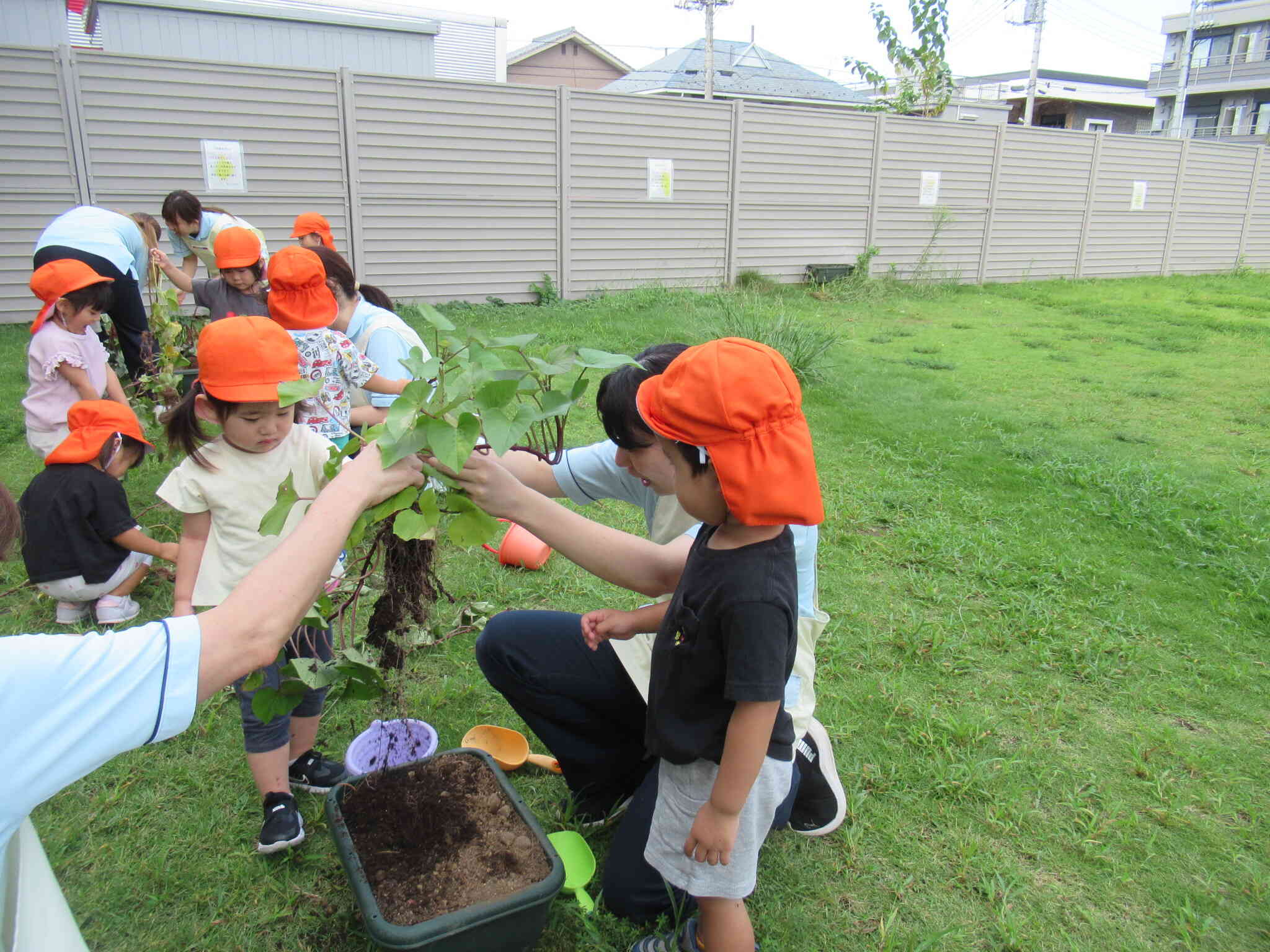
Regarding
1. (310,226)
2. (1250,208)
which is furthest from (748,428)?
(1250,208)

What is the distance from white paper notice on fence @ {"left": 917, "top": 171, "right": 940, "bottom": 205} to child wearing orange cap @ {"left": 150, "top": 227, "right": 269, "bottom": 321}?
10121 mm

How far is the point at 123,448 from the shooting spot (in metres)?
3.49

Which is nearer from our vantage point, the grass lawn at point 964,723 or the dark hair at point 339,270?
the grass lawn at point 964,723

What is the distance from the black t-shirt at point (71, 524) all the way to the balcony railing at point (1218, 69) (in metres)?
49.1

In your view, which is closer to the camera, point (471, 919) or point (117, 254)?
point (471, 919)

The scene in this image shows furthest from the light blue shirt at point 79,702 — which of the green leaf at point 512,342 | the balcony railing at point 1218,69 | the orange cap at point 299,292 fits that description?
the balcony railing at point 1218,69

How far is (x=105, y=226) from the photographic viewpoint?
15.1 ft

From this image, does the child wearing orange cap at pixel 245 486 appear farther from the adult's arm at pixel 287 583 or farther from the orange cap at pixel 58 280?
the orange cap at pixel 58 280

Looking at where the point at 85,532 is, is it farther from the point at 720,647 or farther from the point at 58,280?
the point at 720,647

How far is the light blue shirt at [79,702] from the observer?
0.91 metres

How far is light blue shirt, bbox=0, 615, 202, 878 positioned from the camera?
0.91 meters

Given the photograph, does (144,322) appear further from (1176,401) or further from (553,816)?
(1176,401)

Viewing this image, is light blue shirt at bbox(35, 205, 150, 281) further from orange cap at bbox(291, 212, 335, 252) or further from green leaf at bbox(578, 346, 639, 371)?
green leaf at bbox(578, 346, 639, 371)

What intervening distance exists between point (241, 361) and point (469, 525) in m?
0.84
